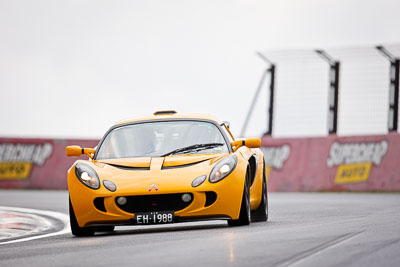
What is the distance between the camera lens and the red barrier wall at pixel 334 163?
2177 centimetres

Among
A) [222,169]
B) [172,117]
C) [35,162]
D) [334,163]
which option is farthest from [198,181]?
[35,162]

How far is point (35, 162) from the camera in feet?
86.8

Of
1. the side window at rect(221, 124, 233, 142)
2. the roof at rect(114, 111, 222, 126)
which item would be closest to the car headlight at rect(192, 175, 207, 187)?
the side window at rect(221, 124, 233, 142)

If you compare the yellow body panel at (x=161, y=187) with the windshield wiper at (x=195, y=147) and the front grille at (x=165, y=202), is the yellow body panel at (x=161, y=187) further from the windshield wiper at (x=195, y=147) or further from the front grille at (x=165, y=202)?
the windshield wiper at (x=195, y=147)

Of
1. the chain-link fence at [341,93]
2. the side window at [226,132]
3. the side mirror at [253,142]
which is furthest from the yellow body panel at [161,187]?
the chain-link fence at [341,93]

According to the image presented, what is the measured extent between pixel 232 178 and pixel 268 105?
531 inches

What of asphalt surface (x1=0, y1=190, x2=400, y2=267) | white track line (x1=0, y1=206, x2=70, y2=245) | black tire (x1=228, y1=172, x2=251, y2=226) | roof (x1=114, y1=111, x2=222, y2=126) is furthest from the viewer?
roof (x1=114, y1=111, x2=222, y2=126)

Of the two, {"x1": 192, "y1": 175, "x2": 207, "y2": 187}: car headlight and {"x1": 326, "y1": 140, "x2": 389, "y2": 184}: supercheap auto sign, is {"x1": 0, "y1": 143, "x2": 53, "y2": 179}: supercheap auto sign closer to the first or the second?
{"x1": 326, "y1": 140, "x2": 389, "y2": 184}: supercheap auto sign

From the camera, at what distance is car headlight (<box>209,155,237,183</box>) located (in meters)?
9.70

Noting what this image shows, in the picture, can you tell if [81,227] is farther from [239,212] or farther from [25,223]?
[25,223]

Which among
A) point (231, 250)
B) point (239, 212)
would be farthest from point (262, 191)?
point (231, 250)

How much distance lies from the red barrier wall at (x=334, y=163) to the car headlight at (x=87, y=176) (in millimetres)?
12494

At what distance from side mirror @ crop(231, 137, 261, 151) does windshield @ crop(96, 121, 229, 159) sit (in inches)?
4.6

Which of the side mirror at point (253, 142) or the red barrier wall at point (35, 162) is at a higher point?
the side mirror at point (253, 142)
